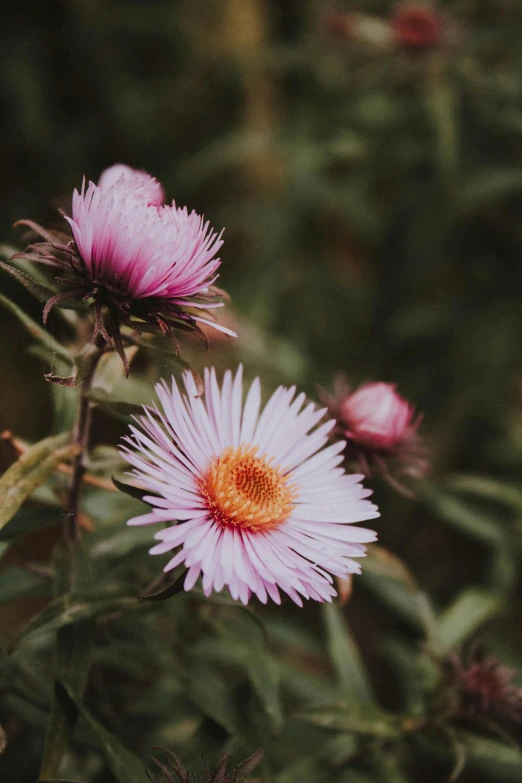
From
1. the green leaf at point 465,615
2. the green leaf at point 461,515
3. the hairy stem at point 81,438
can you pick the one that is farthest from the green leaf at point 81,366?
the green leaf at point 461,515

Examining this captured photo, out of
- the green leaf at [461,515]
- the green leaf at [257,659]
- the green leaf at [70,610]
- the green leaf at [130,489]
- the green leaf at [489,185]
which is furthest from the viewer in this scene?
the green leaf at [489,185]

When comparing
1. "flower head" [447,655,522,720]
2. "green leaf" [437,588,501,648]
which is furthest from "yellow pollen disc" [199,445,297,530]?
"green leaf" [437,588,501,648]

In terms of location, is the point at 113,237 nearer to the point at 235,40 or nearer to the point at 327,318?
the point at 327,318

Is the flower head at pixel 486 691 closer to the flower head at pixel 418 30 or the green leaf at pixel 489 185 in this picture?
the green leaf at pixel 489 185

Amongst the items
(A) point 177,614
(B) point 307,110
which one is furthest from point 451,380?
(A) point 177,614

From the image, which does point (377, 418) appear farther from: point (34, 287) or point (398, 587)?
point (398, 587)

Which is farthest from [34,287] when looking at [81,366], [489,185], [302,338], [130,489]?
[302,338]

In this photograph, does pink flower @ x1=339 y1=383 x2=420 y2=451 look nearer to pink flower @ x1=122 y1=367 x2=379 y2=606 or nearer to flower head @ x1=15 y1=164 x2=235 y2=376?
pink flower @ x1=122 y1=367 x2=379 y2=606
